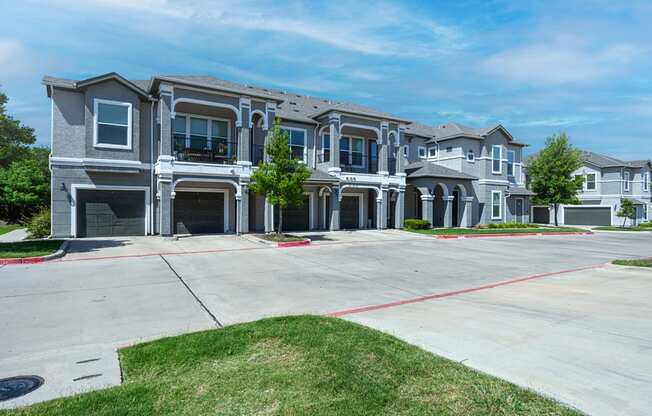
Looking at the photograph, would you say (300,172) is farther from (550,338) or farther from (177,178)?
(550,338)

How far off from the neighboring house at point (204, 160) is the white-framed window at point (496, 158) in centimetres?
401

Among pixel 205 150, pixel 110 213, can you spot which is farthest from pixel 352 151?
pixel 110 213

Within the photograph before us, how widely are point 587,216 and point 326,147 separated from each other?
124 feet

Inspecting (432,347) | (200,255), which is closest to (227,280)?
(200,255)

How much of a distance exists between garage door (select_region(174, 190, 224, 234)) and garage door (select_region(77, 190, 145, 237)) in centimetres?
195

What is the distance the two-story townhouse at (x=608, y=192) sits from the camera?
44944mm

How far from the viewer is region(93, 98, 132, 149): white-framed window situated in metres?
18.7

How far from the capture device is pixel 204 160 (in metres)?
21.9

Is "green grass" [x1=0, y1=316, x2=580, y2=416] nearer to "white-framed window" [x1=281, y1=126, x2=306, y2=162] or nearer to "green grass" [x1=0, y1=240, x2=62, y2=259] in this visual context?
"green grass" [x1=0, y1=240, x2=62, y2=259]

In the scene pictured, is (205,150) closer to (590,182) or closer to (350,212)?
(350,212)

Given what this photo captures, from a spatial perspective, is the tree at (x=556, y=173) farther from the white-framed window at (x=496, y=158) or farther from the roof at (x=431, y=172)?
the roof at (x=431, y=172)

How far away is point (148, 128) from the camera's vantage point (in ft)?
66.6

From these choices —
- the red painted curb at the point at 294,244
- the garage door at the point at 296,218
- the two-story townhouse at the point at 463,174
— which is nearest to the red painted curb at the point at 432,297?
the red painted curb at the point at 294,244

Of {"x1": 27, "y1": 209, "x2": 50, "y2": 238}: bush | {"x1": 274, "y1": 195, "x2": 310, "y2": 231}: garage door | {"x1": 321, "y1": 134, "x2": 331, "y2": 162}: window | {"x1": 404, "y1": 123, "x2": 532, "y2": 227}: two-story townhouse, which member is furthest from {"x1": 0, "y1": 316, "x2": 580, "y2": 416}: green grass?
{"x1": 404, "y1": 123, "x2": 532, "y2": 227}: two-story townhouse
